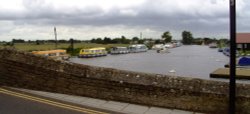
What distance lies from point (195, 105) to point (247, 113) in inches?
52.7

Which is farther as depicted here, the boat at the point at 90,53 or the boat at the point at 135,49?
the boat at the point at 135,49

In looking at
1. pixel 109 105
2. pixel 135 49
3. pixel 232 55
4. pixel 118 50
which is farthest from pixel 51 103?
pixel 135 49

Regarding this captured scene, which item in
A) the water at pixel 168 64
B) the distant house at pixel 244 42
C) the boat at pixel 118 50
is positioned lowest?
the water at pixel 168 64

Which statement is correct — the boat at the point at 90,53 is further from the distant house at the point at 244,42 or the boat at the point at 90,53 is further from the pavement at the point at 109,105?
the pavement at the point at 109,105

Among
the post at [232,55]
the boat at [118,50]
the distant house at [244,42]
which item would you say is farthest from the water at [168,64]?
the post at [232,55]

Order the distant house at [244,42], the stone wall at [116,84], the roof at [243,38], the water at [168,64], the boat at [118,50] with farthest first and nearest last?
the boat at [118,50]
the roof at [243,38]
the distant house at [244,42]
the water at [168,64]
the stone wall at [116,84]

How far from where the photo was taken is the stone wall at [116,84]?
9898 mm

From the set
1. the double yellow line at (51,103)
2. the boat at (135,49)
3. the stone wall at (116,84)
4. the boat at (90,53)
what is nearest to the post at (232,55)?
the stone wall at (116,84)

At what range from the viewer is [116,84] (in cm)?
1062

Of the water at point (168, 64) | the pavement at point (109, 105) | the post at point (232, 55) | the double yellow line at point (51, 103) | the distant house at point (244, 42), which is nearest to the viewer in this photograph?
the post at point (232, 55)

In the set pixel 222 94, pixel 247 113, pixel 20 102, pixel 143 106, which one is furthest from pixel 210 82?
pixel 20 102

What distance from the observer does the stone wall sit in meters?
9.90

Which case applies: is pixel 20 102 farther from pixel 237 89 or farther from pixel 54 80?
pixel 237 89

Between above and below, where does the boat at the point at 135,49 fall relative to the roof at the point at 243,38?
below
